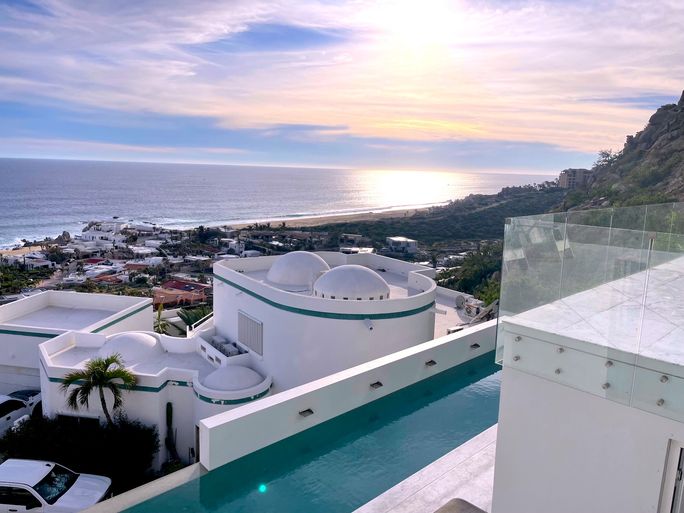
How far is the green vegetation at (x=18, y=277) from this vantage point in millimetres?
35250

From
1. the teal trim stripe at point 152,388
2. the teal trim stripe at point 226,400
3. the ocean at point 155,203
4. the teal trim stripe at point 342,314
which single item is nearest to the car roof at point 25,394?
the teal trim stripe at point 152,388

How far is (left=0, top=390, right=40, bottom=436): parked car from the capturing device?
13.2m

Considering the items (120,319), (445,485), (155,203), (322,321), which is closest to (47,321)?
(120,319)

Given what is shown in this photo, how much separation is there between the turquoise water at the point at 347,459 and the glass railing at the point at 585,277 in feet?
9.01

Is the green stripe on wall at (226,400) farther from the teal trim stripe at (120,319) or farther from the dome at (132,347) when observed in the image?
the teal trim stripe at (120,319)

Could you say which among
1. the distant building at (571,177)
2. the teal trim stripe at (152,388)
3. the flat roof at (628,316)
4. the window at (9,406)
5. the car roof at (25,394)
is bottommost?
the car roof at (25,394)

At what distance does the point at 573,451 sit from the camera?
11.1 ft

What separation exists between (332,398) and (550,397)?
3.55 meters

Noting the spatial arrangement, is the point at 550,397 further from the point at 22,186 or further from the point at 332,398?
the point at 22,186

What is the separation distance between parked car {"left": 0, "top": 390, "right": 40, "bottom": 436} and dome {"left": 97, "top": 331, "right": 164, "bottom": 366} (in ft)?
9.63

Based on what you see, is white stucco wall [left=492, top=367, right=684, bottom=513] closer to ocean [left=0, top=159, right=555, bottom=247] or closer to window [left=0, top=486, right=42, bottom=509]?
window [left=0, top=486, right=42, bottom=509]

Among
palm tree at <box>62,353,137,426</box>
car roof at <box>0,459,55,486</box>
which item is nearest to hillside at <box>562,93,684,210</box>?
palm tree at <box>62,353,137,426</box>

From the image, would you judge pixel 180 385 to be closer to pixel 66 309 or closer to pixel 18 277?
pixel 66 309

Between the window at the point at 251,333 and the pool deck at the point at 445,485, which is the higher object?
the pool deck at the point at 445,485
